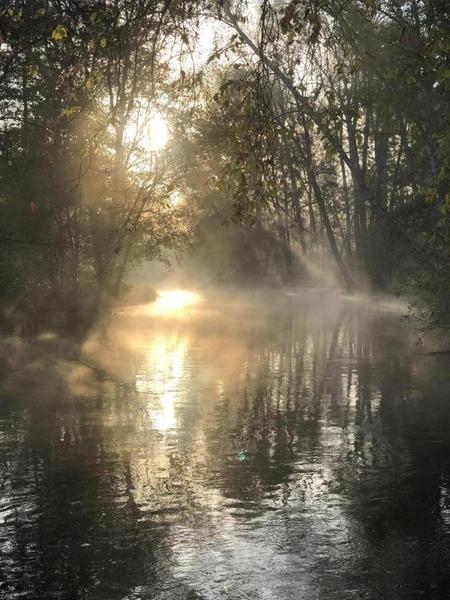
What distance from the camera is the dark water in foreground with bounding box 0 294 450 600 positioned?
7.94 m

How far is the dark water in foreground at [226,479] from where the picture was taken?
26.0 ft

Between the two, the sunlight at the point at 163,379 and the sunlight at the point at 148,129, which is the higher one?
the sunlight at the point at 148,129

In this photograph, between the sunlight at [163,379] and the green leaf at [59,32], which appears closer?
the green leaf at [59,32]

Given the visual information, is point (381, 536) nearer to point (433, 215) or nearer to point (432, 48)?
point (432, 48)

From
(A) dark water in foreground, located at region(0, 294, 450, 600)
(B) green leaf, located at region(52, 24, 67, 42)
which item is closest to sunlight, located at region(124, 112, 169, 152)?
(B) green leaf, located at region(52, 24, 67, 42)

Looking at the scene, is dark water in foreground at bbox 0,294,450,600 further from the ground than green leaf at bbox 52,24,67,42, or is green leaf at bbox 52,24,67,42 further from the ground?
green leaf at bbox 52,24,67,42

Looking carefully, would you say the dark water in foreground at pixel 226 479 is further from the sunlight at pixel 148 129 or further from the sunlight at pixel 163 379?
the sunlight at pixel 148 129

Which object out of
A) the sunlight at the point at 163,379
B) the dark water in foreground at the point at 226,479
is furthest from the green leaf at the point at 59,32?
the sunlight at the point at 163,379

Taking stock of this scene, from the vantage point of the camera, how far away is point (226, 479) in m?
11.2

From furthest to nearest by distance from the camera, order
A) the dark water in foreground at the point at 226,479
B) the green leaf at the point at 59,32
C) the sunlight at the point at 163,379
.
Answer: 1. the sunlight at the point at 163,379
2. the dark water in foreground at the point at 226,479
3. the green leaf at the point at 59,32

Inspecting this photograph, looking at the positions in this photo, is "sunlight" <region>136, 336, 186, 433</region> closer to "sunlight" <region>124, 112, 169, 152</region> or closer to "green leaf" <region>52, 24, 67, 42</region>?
"sunlight" <region>124, 112, 169, 152</region>

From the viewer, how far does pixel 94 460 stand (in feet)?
40.4

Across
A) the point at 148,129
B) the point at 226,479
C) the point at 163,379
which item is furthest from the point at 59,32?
the point at 163,379

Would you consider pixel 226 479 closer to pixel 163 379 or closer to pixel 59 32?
pixel 59 32
